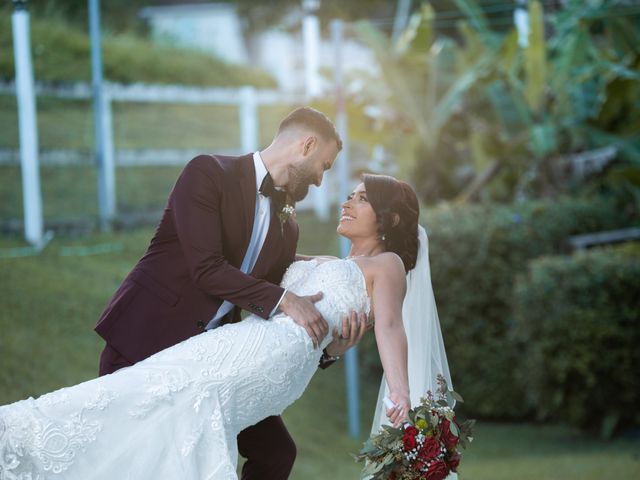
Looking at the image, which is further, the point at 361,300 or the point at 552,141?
the point at 552,141

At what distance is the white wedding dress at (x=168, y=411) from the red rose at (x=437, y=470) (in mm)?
581

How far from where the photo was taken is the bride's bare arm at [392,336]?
383cm

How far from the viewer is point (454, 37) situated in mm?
19000

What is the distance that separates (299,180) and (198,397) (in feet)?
3.18

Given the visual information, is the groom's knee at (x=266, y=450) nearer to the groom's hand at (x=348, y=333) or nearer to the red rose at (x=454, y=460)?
the groom's hand at (x=348, y=333)

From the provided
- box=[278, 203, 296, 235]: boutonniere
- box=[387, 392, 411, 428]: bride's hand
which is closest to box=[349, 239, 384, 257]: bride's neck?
box=[278, 203, 296, 235]: boutonniere

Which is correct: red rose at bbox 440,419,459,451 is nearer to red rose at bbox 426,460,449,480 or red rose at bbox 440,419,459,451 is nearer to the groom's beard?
red rose at bbox 426,460,449,480

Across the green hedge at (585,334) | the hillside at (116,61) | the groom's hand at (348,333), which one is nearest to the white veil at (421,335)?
the groom's hand at (348,333)

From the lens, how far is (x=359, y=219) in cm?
418

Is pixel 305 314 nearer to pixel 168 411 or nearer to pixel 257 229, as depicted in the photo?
A: pixel 257 229

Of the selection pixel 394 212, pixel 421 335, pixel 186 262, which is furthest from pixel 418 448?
pixel 186 262

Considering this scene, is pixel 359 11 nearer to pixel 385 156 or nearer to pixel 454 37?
pixel 454 37

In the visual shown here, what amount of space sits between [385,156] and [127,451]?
29.6 ft

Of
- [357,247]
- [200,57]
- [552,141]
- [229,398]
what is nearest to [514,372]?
[552,141]
